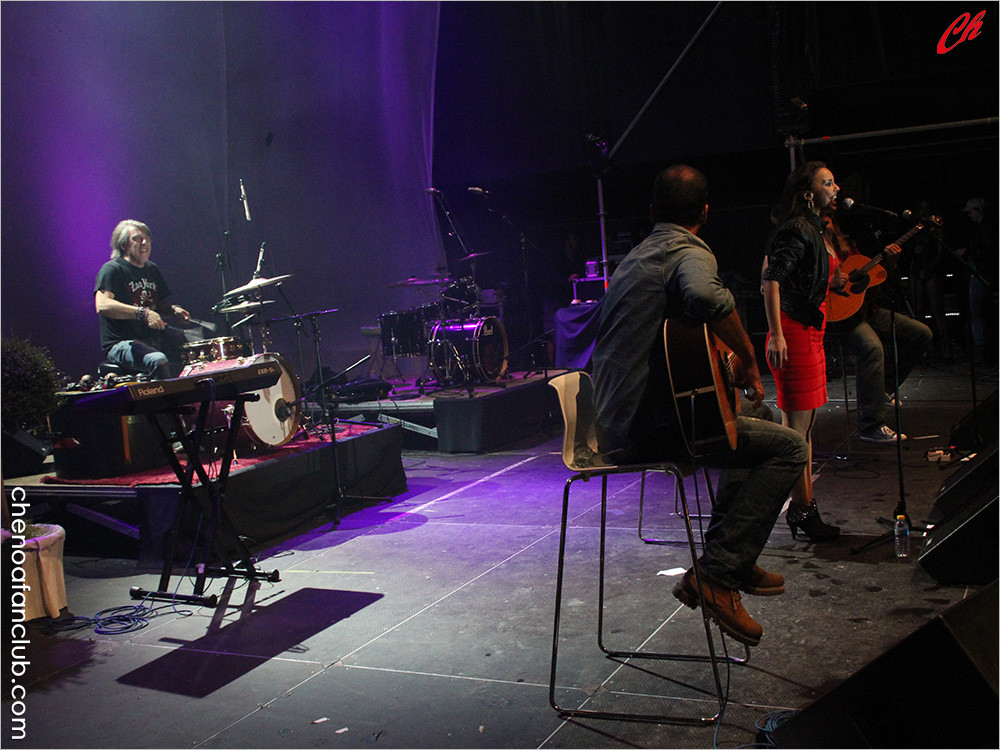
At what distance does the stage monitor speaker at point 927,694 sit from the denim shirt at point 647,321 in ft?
3.18

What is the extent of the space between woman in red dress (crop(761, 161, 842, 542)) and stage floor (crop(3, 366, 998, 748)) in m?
0.28

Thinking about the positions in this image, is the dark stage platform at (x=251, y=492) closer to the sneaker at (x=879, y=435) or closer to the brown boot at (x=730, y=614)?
the brown boot at (x=730, y=614)

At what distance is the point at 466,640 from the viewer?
319 centimetres

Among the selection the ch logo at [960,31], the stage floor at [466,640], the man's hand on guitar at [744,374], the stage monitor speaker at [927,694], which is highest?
the ch logo at [960,31]

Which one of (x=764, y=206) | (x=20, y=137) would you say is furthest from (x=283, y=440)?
(x=764, y=206)

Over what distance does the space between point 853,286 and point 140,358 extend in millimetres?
4838

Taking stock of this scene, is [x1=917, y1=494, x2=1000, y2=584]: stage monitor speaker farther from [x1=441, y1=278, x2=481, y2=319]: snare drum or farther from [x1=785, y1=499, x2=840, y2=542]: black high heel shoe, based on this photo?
[x1=441, y1=278, x2=481, y2=319]: snare drum

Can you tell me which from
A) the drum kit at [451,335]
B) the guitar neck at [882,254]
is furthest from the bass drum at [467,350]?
the guitar neck at [882,254]

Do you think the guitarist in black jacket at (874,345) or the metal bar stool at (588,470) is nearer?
the metal bar stool at (588,470)

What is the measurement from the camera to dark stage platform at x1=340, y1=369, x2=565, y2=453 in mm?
7668

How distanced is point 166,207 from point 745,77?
24.1 ft

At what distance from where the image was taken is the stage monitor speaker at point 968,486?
10.9 ft

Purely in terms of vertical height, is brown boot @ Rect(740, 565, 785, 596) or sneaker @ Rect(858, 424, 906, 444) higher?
brown boot @ Rect(740, 565, 785, 596)

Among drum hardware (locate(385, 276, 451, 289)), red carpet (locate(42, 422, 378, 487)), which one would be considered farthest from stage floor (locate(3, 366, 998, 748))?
drum hardware (locate(385, 276, 451, 289))
